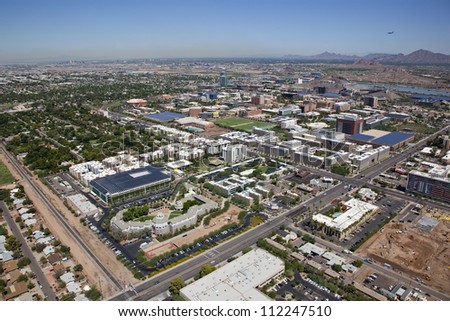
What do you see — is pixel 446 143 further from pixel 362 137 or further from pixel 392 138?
pixel 362 137

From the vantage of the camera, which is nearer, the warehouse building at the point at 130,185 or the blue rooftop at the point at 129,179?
the warehouse building at the point at 130,185

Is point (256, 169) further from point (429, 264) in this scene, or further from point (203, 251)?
point (429, 264)

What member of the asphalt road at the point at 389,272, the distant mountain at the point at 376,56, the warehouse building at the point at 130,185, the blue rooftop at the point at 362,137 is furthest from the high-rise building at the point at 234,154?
the distant mountain at the point at 376,56

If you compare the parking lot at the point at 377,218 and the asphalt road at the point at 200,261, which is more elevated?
the parking lot at the point at 377,218

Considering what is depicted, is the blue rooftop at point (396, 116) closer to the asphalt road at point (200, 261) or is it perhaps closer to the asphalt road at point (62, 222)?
the asphalt road at point (200, 261)

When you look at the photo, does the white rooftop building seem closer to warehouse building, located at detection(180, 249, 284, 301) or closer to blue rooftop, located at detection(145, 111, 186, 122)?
warehouse building, located at detection(180, 249, 284, 301)

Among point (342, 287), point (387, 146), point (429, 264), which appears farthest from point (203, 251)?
point (387, 146)

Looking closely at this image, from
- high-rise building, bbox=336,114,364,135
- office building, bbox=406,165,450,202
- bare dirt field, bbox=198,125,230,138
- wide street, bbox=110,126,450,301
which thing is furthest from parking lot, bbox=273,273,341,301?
high-rise building, bbox=336,114,364,135
